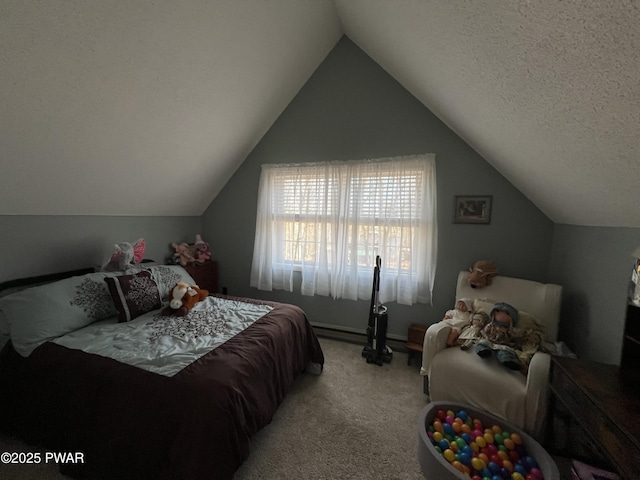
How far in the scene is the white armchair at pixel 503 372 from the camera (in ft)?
4.52

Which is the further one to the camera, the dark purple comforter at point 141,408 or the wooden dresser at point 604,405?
the dark purple comforter at point 141,408

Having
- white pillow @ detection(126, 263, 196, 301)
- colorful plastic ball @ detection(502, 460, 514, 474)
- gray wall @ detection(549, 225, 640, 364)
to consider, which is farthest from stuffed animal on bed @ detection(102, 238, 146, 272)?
gray wall @ detection(549, 225, 640, 364)

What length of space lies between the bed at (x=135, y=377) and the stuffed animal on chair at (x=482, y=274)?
1.58 meters

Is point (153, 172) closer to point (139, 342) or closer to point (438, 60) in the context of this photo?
point (139, 342)

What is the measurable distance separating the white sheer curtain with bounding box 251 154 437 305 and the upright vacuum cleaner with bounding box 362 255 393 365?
30 centimetres

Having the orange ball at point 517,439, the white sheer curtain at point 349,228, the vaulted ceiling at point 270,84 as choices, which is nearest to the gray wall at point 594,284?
the vaulted ceiling at point 270,84

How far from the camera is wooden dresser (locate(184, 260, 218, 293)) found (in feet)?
9.66

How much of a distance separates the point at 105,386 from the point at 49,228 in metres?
1.63

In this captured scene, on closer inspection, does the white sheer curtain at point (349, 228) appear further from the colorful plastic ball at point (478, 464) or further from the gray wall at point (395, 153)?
the colorful plastic ball at point (478, 464)

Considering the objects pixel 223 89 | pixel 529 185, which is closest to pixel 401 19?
pixel 223 89

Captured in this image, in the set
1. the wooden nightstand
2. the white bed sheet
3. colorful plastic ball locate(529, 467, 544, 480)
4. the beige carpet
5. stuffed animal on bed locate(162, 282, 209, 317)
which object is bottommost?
the beige carpet

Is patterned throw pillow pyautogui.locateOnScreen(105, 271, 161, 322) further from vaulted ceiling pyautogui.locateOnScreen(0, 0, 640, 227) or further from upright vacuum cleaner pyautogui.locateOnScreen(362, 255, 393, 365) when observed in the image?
upright vacuum cleaner pyautogui.locateOnScreen(362, 255, 393, 365)

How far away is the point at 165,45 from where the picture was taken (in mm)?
1515

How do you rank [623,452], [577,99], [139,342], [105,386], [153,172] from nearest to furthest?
[623,452] < [577,99] < [105,386] < [139,342] < [153,172]
